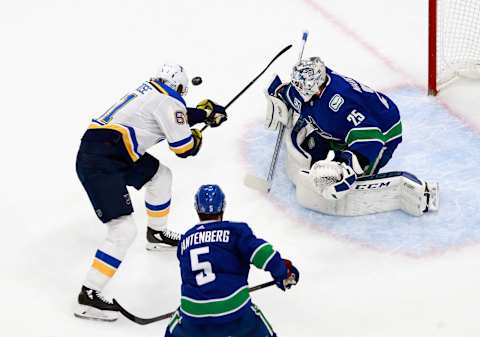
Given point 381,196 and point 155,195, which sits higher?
point 155,195

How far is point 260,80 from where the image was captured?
17.9 feet

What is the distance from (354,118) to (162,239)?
0.93 m

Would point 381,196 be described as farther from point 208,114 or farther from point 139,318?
point 139,318

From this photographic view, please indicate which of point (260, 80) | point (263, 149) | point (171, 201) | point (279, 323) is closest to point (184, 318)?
point (279, 323)

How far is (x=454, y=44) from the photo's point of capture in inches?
206

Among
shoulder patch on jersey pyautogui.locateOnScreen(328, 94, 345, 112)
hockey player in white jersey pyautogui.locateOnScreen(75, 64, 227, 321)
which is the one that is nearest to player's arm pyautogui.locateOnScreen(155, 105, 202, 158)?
hockey player in white jersey pyautogui.locateOnScreen(75, 64, 227, 321)

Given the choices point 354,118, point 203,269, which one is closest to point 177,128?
point 354,118

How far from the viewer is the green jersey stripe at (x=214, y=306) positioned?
3.30 m

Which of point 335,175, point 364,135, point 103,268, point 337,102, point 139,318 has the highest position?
point 337,102

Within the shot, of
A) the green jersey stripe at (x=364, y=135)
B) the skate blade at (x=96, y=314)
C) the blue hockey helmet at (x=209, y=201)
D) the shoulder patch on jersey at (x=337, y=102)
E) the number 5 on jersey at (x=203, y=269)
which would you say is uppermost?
the blue hockey helmet at (x=209, y=201)

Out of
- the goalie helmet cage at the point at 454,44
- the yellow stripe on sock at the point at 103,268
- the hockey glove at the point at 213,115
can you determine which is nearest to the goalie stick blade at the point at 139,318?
the yellow stripe on sock at the point at 103,268

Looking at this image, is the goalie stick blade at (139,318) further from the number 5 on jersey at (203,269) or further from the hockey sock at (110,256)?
the number 5 on jersey at (203,269)

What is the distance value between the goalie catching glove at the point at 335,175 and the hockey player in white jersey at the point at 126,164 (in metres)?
0.50

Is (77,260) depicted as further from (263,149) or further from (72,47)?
(72,47)
